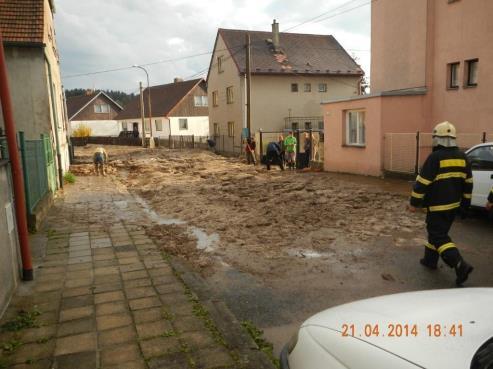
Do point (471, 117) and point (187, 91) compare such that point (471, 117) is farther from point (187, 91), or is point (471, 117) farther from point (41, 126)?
point (187, 91)

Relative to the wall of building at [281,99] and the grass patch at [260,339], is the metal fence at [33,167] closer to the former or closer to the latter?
the grass patch at [260,339]

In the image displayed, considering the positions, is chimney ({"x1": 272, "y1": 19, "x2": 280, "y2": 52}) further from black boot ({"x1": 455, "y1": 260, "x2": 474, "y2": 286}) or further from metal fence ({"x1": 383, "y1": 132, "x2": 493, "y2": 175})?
black boot ({"x1": 455, "y1": 260, "x2": 474, "y2": 286})

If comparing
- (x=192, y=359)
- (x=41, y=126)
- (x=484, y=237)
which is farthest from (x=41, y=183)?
(x=484, y=237)

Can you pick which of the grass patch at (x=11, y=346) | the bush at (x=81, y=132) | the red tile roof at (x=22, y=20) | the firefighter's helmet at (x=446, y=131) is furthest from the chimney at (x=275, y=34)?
the bush at (x=81, y=132)

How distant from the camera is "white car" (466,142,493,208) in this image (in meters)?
7.98

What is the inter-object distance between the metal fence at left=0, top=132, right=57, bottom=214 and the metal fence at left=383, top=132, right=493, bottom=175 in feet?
34.7

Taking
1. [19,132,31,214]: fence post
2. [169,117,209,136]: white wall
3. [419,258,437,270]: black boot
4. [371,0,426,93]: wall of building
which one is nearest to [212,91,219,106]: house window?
[169,117,209,136]: white wall

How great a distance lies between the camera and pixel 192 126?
2174 inches

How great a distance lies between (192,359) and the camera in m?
3.45

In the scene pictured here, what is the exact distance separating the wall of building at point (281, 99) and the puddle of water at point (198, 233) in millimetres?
23480

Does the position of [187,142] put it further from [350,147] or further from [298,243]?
[298,243]

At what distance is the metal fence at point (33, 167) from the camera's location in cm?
802

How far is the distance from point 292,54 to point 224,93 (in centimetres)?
649

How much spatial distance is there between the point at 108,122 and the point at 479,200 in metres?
68.0
